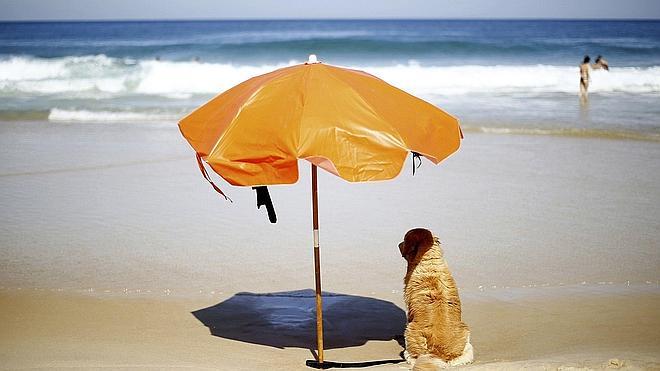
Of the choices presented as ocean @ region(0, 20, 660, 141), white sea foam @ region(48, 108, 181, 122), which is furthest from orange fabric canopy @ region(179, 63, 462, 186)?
white sea foam @ region(48, 108, 181, 122)

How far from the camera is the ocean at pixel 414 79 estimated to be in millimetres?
17516

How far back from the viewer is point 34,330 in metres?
5.55

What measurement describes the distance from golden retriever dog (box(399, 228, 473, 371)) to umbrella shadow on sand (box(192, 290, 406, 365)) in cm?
80

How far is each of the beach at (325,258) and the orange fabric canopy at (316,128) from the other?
4.44 feet

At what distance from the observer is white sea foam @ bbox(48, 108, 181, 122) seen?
17422 millimetres

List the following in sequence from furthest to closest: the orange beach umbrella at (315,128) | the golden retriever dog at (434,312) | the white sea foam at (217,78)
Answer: the white sea foam at (217,78) → the golden retriever dog at (434,312) → the orange beach umbrella at (315,128)

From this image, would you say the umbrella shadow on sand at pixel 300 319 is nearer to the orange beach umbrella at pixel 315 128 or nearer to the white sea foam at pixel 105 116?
the orange beach umbrella at pixel 315 128

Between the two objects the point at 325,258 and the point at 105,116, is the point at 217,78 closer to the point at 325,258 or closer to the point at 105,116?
the point at 105,116

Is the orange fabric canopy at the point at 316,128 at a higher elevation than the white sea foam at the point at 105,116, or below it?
below

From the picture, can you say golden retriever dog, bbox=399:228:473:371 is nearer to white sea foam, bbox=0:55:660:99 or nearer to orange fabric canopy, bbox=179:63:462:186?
orange fabric canopy, bbox=179:63:462:186

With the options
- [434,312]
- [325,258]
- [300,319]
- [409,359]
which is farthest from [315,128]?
[325,258]

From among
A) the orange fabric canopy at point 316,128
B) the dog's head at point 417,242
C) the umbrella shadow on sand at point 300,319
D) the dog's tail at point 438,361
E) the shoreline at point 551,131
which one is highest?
the shoreline at point 551,131

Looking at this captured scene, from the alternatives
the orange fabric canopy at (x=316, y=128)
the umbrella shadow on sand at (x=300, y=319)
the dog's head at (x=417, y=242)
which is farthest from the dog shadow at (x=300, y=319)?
the orange fabric canopy at (x=316, y=128)

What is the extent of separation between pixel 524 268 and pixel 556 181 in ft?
12.4
